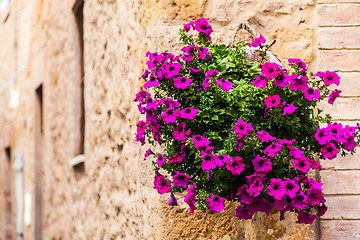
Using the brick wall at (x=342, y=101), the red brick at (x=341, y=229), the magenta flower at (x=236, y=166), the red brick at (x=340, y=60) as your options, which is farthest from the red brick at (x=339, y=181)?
the magenta flower at (x=236, y=166)

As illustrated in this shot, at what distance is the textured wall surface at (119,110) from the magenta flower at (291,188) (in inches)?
22.5

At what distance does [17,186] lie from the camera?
27.2 ft

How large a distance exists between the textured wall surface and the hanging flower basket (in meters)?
0.42

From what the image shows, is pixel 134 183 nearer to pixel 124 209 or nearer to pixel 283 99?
pixel 124 209

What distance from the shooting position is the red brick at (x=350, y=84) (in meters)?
2.54

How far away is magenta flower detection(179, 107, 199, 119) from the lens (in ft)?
6.53

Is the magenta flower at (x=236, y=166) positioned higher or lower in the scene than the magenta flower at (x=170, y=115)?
lower

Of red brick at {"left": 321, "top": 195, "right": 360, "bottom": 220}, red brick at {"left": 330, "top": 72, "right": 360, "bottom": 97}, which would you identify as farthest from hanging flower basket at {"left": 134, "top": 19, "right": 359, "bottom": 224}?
red brick at {"left": 330, "top": 72, "right": 360, "bottom": 97}

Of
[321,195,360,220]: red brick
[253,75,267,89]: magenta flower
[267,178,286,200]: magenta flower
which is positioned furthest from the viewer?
[321,195,360,220]: red brick

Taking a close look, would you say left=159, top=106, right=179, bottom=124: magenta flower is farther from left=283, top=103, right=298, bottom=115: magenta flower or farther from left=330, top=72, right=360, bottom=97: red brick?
left=330, top=72, right=360, bottom=97: red brick

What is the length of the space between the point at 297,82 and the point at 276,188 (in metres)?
0.43

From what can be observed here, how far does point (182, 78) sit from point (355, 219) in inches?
46.4

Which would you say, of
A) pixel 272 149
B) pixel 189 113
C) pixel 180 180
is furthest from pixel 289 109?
pixel 180 180

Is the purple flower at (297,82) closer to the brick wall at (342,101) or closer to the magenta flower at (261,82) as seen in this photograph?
the magenta flower at (261,82)
